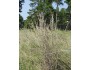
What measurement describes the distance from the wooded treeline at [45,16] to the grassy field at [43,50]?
0.18 feet

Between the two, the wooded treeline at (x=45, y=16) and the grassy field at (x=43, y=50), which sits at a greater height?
the wooded treeline at (x=45, y=16)

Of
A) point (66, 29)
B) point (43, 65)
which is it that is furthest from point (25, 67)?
point (66, 29)

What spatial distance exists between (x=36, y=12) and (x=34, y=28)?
0.15 metres

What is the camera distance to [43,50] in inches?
143

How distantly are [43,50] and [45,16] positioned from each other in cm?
32

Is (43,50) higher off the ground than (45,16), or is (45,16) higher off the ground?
(45,16)

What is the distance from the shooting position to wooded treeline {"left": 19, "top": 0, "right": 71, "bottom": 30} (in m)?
3.58

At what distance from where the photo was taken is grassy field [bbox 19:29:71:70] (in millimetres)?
3594

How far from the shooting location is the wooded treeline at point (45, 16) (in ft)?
11.8

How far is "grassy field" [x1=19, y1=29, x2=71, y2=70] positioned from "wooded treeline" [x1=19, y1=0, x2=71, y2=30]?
55mm

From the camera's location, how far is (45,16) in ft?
11.9

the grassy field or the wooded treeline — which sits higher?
the wooded treeline
